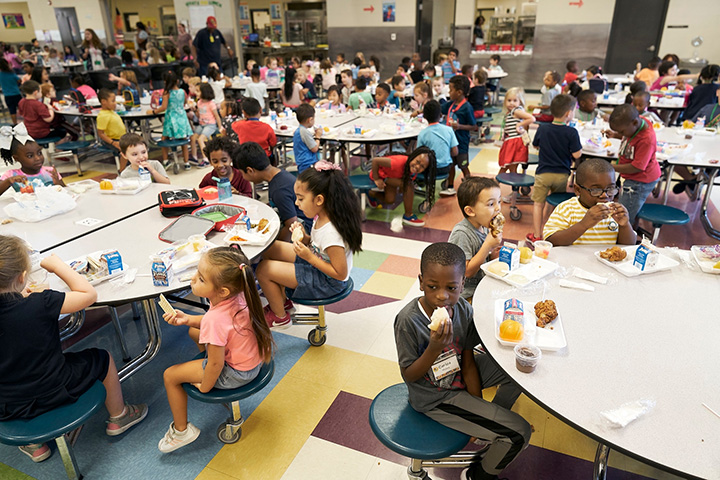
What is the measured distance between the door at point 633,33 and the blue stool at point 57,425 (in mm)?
14800

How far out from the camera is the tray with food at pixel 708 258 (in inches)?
97.0

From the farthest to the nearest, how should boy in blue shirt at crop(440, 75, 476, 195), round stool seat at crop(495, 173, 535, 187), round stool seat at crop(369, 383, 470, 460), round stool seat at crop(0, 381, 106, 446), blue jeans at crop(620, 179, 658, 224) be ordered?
boy in blue shirt at crop(440, 75, 476, 195) < round stool seat at crop(495, 173, 535, 187) < blue jeans at crop(620, 179, 658, 224) < round stool seat at crop(0, 381, 106, 446) < round stool seat at crop(369, 383, 470, 460)

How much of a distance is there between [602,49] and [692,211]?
938 cm

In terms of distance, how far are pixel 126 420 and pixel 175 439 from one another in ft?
1.23

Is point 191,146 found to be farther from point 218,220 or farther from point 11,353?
point 11,353

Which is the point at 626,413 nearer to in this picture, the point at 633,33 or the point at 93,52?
the point at 633,33

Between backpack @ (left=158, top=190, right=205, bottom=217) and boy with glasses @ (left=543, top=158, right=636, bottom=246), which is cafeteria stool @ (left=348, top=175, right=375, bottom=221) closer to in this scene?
backpack @ (left=158, top=190, right=205, bottom=217)

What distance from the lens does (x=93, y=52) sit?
46.1 ft

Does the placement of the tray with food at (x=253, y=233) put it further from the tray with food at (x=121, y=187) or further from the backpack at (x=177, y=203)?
the tray with food at (x=121, y=187)

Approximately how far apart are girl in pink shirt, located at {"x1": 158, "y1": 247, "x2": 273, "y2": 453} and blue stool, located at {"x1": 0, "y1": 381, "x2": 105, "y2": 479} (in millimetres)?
338

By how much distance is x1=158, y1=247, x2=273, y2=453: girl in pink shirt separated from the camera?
2152 millimetres

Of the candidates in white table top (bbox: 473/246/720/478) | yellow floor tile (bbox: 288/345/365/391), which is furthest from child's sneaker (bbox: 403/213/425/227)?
white table top (bbox: 473/246/720/478)

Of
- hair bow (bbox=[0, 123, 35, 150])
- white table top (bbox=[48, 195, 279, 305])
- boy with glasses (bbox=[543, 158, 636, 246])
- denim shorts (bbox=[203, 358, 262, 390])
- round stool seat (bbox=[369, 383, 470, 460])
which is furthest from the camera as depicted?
hair bow (bbox=[0, 123, 35, 150])

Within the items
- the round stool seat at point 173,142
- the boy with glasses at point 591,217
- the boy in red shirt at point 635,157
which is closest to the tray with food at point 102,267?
the boy with glasses at point 591,217
